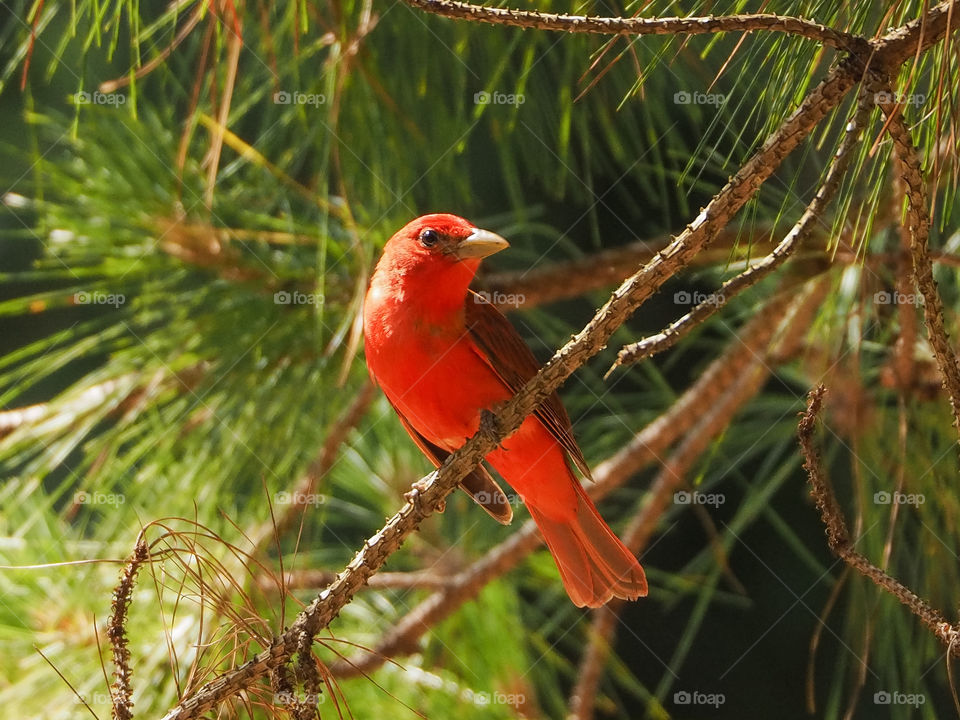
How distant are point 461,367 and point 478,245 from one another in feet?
0.64

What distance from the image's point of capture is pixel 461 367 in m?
1.60

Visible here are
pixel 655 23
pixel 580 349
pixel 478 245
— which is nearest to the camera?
pixel 655 23

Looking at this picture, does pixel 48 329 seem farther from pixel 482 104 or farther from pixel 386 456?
pixel 482 104

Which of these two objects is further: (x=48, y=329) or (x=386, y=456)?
(x=48, y=329)

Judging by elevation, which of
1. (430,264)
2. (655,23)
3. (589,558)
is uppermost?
(655,23)

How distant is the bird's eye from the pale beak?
0.04 meters

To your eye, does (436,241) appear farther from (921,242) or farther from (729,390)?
(921,242)

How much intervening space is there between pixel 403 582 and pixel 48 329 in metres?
1.24

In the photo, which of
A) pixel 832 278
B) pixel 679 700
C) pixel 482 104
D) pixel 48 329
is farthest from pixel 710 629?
pixel 48 329

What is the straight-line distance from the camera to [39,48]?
2344 millimetres

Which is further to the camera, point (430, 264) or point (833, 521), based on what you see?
point (430, 264)

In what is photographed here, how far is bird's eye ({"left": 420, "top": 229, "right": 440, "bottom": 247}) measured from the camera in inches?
64.1

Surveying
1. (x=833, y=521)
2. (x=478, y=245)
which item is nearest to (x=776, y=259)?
(x=833, y=521)

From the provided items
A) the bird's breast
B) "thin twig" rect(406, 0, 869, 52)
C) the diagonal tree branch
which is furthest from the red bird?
"thin twig" rect(406, 0, 869, 52)
